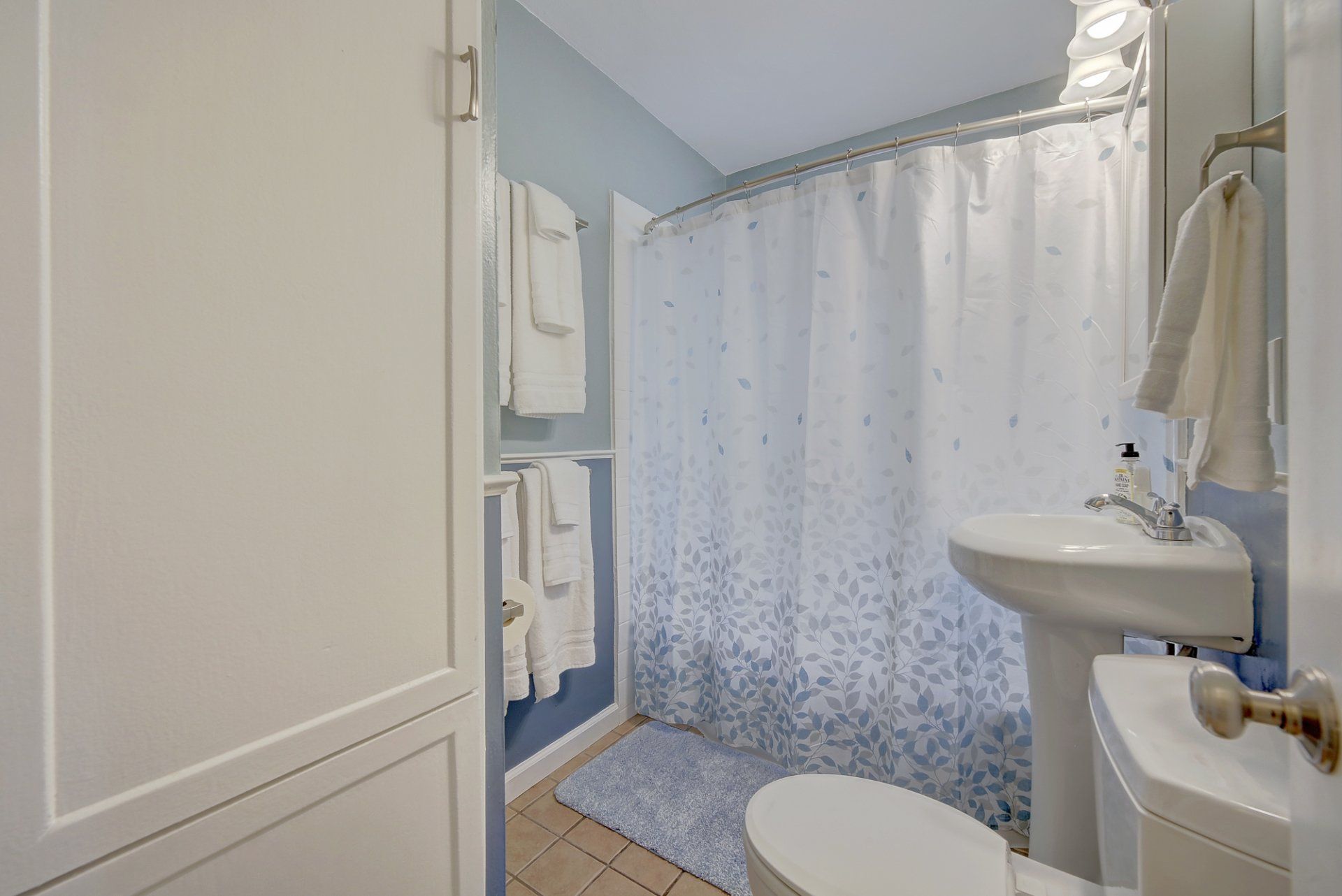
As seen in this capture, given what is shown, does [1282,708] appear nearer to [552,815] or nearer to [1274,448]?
[1274,448]

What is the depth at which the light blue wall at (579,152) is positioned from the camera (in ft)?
5.65

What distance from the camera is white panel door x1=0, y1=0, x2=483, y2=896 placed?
417 millimetres

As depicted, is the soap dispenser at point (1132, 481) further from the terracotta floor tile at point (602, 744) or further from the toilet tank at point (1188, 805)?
the terracotta floor tile at point (602, 744)

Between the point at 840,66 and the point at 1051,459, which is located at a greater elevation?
the point at 840,66

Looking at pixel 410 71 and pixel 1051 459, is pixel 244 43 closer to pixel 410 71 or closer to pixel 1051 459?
pixel 410 71

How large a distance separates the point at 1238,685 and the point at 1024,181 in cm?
153

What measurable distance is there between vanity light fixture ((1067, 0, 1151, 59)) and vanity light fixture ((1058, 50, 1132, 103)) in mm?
76

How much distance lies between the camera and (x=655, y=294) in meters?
2.16

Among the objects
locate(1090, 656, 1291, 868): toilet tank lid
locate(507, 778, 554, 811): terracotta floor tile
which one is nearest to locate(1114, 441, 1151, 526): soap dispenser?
locate(1090, 656, 1291, 868): toilet tank lid

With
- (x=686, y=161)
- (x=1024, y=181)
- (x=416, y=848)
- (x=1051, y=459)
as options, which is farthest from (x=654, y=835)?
(x=686, y=161)

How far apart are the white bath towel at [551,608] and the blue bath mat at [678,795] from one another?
348 millimetres

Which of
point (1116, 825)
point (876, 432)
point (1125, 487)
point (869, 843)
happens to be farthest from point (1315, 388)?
point (876, 432)

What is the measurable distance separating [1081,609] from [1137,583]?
94 mm

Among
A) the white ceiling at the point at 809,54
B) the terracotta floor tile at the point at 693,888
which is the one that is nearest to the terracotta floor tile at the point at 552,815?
the terracotta floor tile at the point at 693,888
